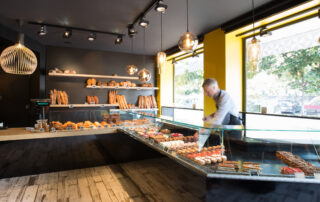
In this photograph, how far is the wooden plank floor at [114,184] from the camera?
1.92 metres

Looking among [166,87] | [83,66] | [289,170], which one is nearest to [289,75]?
[289,170]

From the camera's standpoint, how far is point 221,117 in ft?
9.43

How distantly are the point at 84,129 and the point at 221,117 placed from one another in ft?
8.02

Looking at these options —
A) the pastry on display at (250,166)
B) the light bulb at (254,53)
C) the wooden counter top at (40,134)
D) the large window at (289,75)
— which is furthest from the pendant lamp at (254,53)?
the wooden counter top at (40,134)

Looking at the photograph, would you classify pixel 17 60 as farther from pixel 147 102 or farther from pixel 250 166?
pixel 147 102

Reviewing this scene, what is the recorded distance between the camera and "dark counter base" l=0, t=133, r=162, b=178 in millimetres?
3270

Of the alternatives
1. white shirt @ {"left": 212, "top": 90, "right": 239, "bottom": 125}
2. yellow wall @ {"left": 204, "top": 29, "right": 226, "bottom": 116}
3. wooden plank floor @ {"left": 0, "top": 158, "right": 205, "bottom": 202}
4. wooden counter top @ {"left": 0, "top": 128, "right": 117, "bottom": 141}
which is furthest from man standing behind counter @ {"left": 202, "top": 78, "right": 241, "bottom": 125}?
wooden counter top @ {"left": 0, "top": 128, "right": 117, "bottom": 141}

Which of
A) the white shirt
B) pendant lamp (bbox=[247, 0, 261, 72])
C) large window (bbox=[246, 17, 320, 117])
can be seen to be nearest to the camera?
pendant lamp (bbox=[247, 0, 261, 72])

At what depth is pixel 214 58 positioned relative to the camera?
4.76 m

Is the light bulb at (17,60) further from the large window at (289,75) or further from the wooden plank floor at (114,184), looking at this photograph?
the large window at (289,75)

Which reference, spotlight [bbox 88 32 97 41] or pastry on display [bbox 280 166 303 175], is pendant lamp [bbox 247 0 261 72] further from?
spotlight [bbox 88 32 97 41]

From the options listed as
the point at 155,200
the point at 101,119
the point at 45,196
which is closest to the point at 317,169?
the point at 155,200

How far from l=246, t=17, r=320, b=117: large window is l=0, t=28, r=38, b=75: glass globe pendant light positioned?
351 centimetres

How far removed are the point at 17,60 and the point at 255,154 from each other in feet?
11.3
